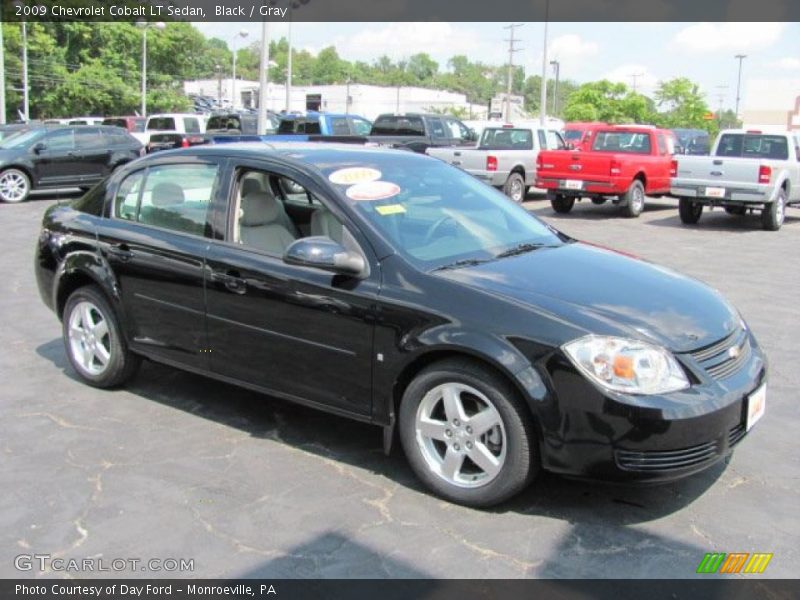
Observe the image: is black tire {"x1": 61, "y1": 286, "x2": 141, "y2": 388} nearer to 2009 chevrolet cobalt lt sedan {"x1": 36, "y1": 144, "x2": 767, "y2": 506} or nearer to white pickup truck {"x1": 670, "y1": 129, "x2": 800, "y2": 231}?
2009 chevrolet cobalt lt sedan {"x1": 36, "y1": 144, "x2": 767, "y2": 506}

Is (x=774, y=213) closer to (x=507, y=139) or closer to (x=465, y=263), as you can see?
(x=507, y=139)

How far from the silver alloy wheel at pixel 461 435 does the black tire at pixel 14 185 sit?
15552 mm

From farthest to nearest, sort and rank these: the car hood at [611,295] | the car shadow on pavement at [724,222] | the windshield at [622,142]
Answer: the windshield at [622,142]
the car shadow on pavement at [724,222]
the car hood at [611,295]

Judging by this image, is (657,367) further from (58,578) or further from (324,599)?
(58,578)

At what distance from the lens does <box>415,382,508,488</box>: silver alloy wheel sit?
147 inches

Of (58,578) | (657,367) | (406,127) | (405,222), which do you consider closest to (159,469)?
(58,578)

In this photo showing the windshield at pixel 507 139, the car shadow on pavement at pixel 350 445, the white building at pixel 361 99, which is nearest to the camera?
the car shadow on pavement at pixel 350 445

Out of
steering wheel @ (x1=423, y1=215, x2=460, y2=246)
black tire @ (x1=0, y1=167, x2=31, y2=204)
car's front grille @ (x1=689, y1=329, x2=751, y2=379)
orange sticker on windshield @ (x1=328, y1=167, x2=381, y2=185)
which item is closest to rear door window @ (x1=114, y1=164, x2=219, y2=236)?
orange sticker on windshield @ (x1=328, y1=167, x2=381, y2=185)

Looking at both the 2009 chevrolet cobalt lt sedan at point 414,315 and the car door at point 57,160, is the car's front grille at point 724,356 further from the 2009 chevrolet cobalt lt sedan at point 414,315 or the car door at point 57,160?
the car door at point 57,160

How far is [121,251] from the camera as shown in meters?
5.16

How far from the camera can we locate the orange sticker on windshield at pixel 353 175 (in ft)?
14.6

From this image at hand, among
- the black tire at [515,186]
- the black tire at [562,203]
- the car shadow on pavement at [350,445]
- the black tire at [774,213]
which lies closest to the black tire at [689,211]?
the black tire at [774,213]

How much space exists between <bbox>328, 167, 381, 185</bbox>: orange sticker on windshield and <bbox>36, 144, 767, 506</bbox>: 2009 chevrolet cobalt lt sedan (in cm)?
1

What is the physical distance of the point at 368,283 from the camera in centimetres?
406
